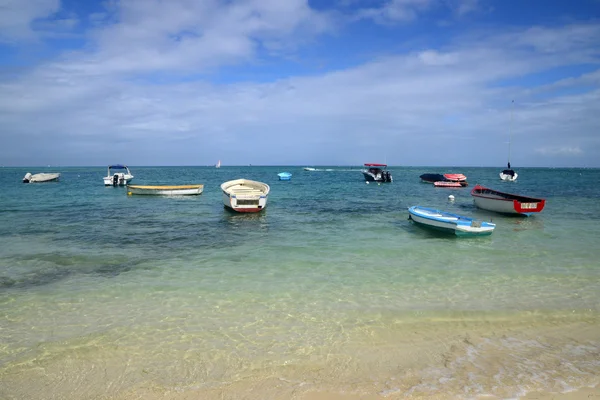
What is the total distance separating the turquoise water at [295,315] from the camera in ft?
18.8

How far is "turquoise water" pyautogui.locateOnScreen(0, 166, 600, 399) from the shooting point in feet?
18.8

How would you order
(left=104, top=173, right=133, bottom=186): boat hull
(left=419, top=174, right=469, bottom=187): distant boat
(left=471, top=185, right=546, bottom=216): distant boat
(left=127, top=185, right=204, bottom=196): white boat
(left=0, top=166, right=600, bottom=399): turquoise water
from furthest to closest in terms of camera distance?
(left=419, top=174, right=469, bottom=187): distant boat, (left=104, top=173, right=133, bottom=186): boat hull, (left=127, top=185, right=204, bottom=196): white boat, (left=471, top=185, right=546, bottom=216): distant boat, (left=0, top=166, right=600, bottom=399): turquoise water

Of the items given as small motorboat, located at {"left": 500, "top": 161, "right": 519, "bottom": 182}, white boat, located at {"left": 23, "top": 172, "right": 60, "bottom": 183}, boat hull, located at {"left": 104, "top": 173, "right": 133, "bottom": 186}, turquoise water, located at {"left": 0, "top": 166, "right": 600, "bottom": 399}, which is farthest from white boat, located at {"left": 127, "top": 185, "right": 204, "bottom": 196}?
small motorboat, located at {"left": 500, "top": 161, "right": 519, "bottom": 182}

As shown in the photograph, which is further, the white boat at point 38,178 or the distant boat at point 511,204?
the white boat at point 38,178

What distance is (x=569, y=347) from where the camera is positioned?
6758mm

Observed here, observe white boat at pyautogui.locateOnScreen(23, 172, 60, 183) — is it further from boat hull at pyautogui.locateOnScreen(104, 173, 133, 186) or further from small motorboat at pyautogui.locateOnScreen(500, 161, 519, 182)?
small motorboat at pyautogui.locateOnScreen(500, 161, 519, 182)

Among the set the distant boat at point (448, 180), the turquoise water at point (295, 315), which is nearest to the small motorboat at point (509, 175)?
the distant boat at point (448, 180)

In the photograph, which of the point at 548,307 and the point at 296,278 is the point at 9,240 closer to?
the point at 296,278

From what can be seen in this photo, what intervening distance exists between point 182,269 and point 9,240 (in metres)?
9.66

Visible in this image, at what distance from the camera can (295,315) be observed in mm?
8172

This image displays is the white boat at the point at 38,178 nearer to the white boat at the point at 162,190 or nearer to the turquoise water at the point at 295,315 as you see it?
the white boat at the point at 162,190

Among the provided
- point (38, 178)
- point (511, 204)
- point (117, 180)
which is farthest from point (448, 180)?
point (38, 178)

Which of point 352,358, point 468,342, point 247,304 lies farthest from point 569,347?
point 247,304

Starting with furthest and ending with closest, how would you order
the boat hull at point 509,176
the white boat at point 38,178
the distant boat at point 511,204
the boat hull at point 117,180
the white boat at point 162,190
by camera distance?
the boat hull at point 509,176, the white boat at point 38,178, the boat hull at point 117,180, the white boat at point 162,190, the distant boat at point 511,204
